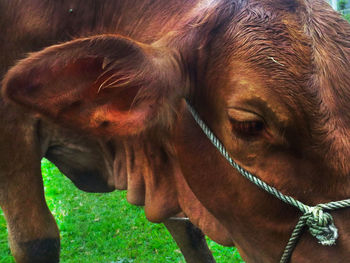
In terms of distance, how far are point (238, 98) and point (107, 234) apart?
3883 millimetres

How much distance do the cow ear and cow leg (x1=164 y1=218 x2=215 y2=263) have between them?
1969 mm

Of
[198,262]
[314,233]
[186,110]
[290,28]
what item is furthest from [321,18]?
[198,262]

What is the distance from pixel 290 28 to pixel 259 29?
0.13 m

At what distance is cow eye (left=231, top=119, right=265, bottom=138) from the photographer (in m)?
1.93

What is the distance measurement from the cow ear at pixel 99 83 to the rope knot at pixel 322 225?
2.54ft

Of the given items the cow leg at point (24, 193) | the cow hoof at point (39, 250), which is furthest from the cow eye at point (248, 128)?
the cow hoof at point (39, 250)

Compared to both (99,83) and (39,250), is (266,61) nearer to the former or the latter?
(99,83)

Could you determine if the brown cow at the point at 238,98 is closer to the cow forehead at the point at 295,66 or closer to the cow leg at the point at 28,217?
the cow forehead at the point at 295,66

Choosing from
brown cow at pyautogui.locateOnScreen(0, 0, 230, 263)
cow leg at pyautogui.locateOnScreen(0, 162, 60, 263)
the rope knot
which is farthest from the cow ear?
cow leg at pyautogui.locateOnScreen(0, 162, 60, 263)

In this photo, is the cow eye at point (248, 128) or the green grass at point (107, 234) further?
the green grass at point (107, 234)

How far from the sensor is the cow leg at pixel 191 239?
404 cm

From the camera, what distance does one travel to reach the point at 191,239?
4.07 m

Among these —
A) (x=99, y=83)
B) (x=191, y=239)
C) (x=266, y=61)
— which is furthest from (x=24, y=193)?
(x=266, y=61)

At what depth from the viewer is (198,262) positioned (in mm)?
4082
